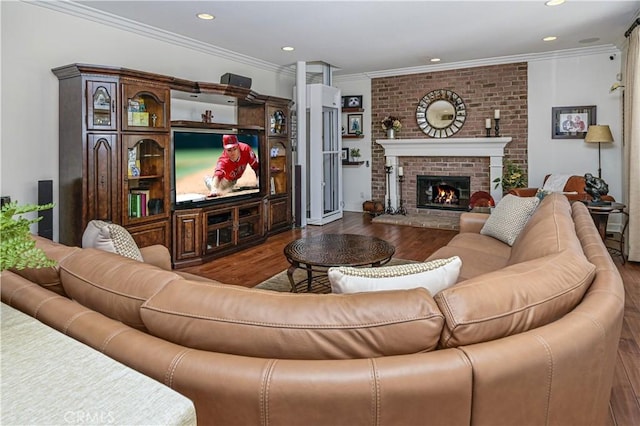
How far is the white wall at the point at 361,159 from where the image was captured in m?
7.69

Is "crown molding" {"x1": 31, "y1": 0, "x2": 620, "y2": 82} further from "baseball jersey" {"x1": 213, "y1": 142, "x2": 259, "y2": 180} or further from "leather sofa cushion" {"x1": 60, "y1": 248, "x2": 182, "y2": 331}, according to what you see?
"leather sofa cushion" {"x1": 60, "y1": 248, "x2": 182, "y2": 331}

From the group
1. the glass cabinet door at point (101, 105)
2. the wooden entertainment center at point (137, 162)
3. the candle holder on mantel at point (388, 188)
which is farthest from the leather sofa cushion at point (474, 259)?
the candle holder on mantel at point (388, 188)

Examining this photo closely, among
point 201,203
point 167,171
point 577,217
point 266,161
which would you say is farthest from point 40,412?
point 266,161

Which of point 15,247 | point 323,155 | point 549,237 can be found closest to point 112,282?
point 15,247

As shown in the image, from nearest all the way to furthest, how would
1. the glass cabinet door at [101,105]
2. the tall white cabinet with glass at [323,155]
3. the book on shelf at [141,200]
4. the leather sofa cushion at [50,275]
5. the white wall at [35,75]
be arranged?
the leather sofa cushion at [50,275]
the white wall at [35,75]
the glass cabinet door at [101,105]
the book on shelf at [141,200]
the tall white cabinet with glass at [323,155]

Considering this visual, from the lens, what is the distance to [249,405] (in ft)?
3.24

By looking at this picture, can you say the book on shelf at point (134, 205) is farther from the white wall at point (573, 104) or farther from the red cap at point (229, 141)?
the white wall at point (573, 104)

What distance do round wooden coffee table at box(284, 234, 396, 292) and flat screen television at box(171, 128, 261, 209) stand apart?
5.35 ft

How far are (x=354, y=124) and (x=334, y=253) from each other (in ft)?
16.8

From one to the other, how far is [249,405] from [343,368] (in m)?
0.23

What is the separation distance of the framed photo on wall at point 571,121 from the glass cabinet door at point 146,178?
5.33 metres

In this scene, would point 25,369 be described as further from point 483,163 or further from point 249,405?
point 483,163

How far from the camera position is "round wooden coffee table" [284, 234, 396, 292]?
9.55ft

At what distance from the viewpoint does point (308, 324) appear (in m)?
1.08
